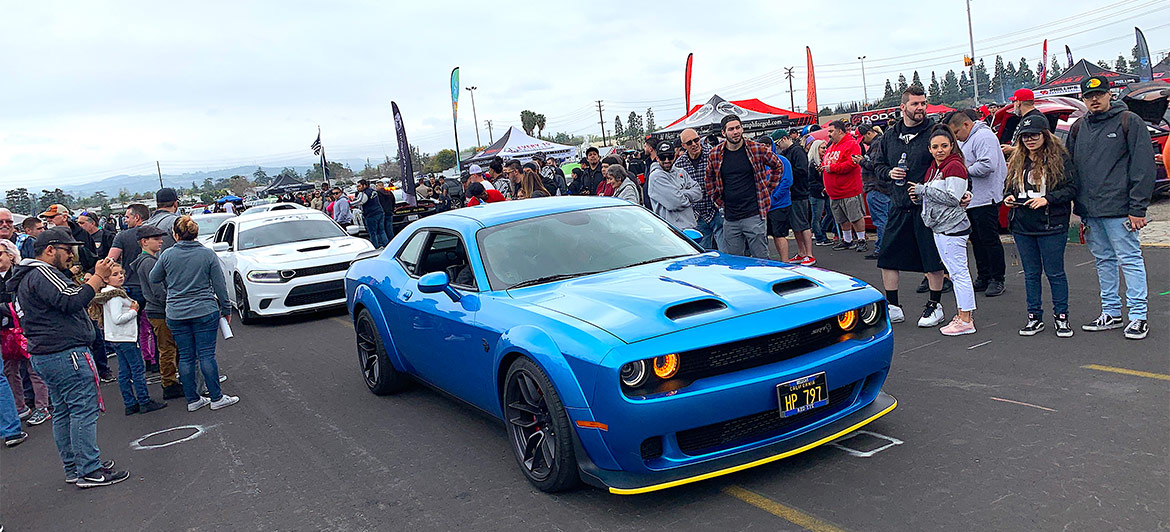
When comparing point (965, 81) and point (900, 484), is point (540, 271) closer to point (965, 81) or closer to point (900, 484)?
point (900, 484)

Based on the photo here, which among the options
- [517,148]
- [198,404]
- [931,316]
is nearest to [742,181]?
[931,316]

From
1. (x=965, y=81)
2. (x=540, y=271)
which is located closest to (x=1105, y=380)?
(x=540, y=271)

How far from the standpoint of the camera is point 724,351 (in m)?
3.74

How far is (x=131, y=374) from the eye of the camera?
7.18 m

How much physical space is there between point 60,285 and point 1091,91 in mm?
7217

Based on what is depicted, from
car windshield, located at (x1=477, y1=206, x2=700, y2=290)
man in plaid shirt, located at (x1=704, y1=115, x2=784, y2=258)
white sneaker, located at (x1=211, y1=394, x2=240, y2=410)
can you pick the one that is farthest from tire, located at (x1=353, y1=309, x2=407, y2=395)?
man in plaid shirt, located at (x1=704, y1=115, x2=784, y2=258)

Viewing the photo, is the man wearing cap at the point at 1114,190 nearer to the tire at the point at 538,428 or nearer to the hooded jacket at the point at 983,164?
the hooded jacket at the point at 983,164

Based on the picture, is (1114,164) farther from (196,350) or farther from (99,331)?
(99,331)

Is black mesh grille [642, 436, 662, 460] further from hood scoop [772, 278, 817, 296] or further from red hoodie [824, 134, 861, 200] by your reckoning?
red hoodie [824, 134, 861, 200]

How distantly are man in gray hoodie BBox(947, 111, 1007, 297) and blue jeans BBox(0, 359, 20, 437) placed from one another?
8.16m

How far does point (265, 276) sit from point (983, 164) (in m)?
8.51

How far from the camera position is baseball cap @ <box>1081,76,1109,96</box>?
19.1ft

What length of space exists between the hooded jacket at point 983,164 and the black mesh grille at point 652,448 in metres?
4.50

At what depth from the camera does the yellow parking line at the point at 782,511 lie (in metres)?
3.44
